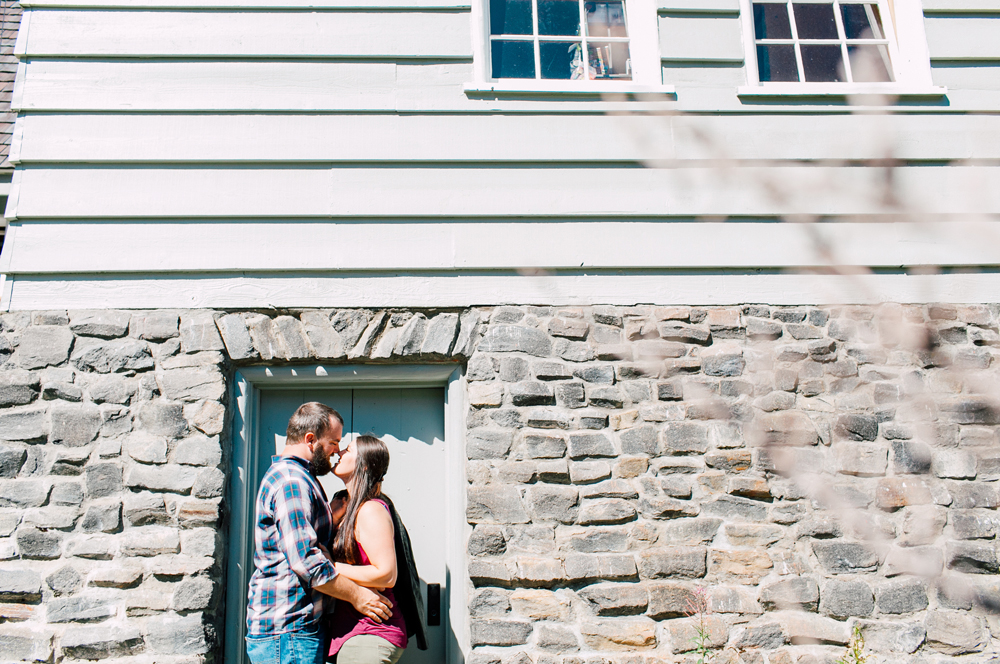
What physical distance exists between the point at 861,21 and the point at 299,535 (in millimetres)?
4261

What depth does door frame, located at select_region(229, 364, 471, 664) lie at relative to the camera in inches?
133

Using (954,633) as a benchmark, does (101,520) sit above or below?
above

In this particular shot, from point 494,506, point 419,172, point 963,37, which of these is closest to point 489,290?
point 419,172

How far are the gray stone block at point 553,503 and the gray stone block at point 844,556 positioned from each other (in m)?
1.19

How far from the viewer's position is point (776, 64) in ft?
13.4

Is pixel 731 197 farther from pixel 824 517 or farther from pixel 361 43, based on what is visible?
pixel 361 43

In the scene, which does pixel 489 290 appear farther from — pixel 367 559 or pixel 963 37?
pixel 963 37

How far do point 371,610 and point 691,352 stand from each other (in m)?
1.99

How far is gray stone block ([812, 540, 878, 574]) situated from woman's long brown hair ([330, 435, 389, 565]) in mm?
2125

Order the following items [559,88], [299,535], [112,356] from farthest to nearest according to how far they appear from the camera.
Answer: [559,88] → [112,356] → [299,535]

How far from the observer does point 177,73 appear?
12.2 feet

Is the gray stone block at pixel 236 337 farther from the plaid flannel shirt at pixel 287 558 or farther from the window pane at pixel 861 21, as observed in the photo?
the window pane at pixel 861 21

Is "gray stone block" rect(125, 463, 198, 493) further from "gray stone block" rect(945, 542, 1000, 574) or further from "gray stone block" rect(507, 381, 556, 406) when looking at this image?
"gray stone block" rect(945, 542, 1000, 574)

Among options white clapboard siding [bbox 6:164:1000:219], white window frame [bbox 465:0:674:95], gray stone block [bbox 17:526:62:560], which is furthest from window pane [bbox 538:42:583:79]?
gray stone block [bbox 17:526:62:560]
